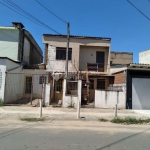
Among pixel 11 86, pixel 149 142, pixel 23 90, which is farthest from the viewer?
pixel 23 90

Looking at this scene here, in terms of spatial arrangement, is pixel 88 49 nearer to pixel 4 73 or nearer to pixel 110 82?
pixel 110 82

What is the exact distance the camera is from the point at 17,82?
18.2 m

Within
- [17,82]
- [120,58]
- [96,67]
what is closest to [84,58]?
[96,67]

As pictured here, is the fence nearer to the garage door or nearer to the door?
the door

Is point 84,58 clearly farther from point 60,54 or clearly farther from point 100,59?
point 60,54

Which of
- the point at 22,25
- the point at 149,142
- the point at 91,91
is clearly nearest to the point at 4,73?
the point at 22,25

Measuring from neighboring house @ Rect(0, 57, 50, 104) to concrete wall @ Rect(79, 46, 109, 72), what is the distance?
4.49 meters

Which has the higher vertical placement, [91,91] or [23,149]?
[91,91]

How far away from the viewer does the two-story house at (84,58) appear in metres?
20.7

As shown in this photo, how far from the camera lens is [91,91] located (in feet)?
67.0

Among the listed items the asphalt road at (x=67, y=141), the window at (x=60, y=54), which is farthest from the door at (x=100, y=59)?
the asphalt road at (x=67, y=141)

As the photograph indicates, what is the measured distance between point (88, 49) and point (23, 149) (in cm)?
1800

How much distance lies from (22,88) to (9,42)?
4.90m

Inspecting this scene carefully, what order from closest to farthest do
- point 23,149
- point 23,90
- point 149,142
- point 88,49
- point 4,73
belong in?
point 23,149 < point 149,142 < point 4,73 < point 23,90 < point 88,49
